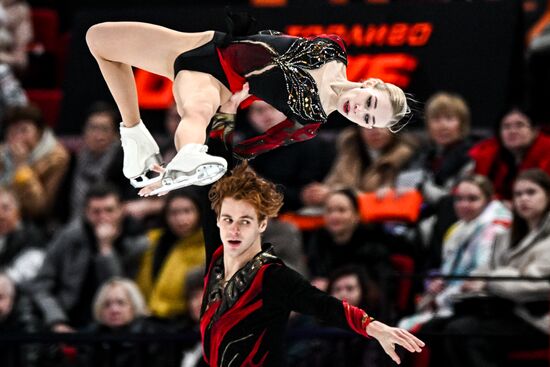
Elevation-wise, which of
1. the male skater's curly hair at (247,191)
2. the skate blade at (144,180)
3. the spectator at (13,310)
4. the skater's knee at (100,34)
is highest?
the skater's knee at (100,34)

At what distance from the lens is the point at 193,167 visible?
16.9 feet

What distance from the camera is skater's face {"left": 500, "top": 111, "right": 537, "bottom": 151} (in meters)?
9.05

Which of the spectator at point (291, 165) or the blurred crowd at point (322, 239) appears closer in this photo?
the blurred crowd at point (322, 239)

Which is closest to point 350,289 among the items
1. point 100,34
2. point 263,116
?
point 263,116

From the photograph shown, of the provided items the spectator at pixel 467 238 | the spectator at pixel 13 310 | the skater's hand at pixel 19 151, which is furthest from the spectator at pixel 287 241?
the skater's hand at pixel 19 151

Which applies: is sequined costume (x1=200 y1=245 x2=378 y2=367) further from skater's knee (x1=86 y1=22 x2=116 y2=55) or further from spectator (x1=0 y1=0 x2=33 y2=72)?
spectator (x1=0 y1=0 x2=33 y2=72)

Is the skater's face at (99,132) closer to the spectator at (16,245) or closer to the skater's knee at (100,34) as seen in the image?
the spectator at (16,245)

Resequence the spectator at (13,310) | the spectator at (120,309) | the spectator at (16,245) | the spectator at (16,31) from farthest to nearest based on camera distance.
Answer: the spectator at (16,31) < the spectator at (16,245) < the spectator at (13,310) < the spectator at (120,309)

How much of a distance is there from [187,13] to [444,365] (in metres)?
3.62

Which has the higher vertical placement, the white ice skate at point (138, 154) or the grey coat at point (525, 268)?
the white ice skate at point (138, 154)

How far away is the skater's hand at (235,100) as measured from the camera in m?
5.74

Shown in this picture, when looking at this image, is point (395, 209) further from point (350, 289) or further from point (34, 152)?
point (34, 152)

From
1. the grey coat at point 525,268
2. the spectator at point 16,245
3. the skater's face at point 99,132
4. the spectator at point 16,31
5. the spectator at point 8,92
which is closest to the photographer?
the grey coat at point 525,268

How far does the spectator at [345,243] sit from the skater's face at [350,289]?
0.25 meters
